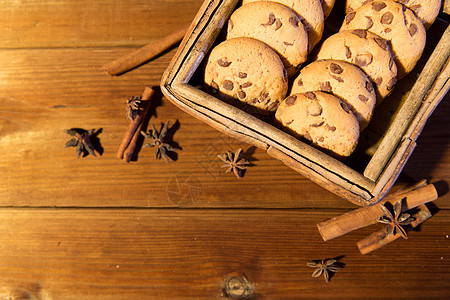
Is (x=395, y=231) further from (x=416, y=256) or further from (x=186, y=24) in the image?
(x=186, y=24)

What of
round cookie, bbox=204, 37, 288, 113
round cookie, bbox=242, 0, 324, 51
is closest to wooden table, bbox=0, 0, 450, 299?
round cookie, bbox=204, 37, 288, 113

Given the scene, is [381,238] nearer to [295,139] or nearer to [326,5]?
[295,139]

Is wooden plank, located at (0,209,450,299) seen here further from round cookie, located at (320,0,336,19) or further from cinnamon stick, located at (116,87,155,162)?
round cookie, located at (320,0,336,19)

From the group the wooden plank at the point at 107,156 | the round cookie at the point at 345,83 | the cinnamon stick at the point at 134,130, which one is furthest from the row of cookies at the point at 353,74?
the cinnamon stick at the point at 134,130

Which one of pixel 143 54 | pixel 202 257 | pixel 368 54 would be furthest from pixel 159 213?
pixel 368 54

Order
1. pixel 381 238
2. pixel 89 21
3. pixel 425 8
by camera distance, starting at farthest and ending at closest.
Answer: pixel 89 21 → pixel 381 238 → pixel 425 8
